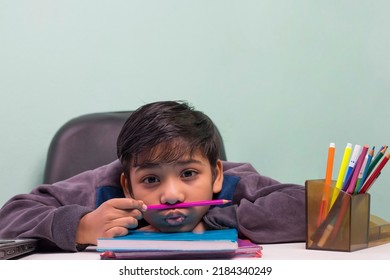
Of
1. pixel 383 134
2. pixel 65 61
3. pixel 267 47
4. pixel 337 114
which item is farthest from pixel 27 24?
pixel 383 134

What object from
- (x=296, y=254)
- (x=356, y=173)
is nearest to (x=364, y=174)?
(x=356, y=173)

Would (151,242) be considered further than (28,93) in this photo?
No

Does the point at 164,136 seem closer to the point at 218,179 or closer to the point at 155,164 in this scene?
the point at 155,164

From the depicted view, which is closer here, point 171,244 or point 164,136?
point 171,244

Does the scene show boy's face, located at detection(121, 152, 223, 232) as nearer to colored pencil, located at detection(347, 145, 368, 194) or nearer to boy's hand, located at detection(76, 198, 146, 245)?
boy's hand, located at detection(76, 198, 146, 245)

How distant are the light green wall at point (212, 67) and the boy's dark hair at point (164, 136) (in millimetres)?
518

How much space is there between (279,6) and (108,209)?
86 cm

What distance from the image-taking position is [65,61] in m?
1.57

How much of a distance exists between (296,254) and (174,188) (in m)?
0.21

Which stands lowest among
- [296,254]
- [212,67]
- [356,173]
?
[296,254]

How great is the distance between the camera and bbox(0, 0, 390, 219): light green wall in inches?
61.6

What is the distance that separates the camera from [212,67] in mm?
1573

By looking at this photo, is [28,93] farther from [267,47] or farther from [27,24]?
[267,47]

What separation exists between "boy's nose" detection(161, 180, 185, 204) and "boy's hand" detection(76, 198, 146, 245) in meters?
0.04
